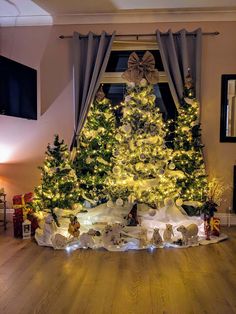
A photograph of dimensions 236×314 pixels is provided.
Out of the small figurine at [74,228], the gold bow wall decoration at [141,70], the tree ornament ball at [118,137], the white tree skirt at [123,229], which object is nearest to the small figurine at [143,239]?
the white tree skirt at [123,229]

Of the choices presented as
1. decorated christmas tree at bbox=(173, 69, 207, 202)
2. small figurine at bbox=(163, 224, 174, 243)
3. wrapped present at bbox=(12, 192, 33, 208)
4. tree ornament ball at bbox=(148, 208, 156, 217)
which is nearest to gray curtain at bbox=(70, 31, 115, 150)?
wrapped present at bbox=(12, 192, 33, 208)

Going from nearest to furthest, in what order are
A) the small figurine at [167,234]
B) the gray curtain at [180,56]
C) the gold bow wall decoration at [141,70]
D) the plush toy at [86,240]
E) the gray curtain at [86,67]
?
the plush toy at [86,240]
the small figurine at [167,234]
the gold bow wall decoration at [141,70]
the gray curtain at [180,56]
the gray curtain at [86,67]

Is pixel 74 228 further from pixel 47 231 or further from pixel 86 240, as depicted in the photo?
pixel 47 231

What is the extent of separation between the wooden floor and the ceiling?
326 centimetres

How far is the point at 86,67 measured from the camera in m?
5.04

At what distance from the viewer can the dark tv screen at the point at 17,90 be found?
4504 millimetres

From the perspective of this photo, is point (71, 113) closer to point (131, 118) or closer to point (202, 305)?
point (131, 118)

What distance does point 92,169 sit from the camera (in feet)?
15.6

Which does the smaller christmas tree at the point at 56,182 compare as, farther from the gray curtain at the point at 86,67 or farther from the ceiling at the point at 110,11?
the ceiling at the point at 110,11

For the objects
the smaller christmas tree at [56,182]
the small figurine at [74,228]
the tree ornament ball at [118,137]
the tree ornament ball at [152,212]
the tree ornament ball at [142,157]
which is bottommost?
the small figurine at [74,228]

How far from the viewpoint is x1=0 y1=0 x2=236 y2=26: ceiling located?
4.70m

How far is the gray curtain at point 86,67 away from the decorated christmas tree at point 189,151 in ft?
4.24

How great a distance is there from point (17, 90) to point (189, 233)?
9.93 ft

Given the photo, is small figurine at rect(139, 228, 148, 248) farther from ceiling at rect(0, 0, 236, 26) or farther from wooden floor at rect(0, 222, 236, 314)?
ceiling at rect(0, 0, 236, 26)
